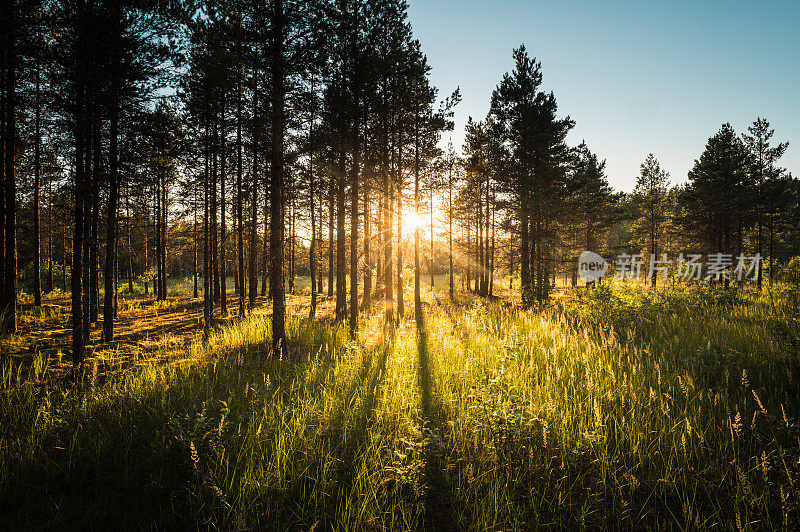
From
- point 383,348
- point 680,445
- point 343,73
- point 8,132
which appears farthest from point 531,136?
point 8,132

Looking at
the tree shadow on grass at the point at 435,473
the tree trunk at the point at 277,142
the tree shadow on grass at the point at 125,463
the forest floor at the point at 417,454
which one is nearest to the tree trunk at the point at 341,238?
the tree trunk at the point at 277,142

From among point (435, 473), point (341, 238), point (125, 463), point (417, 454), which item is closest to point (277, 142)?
point (341, 238)

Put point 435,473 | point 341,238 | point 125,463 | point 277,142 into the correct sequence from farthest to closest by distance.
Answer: point 341,238, point 277,142, point 125,463, point 435,473

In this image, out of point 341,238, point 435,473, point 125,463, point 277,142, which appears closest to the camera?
point 435,473

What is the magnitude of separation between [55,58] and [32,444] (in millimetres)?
8111

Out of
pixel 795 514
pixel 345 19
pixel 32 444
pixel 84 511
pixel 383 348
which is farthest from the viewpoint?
pixel 345 19

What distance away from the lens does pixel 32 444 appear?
343cm

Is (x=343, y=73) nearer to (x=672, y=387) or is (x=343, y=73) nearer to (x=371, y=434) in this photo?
(x=371, y=434)

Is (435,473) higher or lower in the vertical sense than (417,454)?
lower

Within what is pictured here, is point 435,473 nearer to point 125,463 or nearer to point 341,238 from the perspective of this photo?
point 125,463

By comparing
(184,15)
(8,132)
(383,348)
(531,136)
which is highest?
(531,136)

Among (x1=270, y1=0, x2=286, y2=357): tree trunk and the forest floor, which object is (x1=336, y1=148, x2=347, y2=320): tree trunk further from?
the forest floor

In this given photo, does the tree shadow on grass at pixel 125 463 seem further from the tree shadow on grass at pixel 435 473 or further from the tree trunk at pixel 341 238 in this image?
the tree trunk at pixel 341 238

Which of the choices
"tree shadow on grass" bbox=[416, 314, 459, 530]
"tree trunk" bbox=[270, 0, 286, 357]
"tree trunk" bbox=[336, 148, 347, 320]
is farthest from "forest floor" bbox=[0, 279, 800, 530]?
"tree trunk" bbox=[336, 148, 347, 320]
